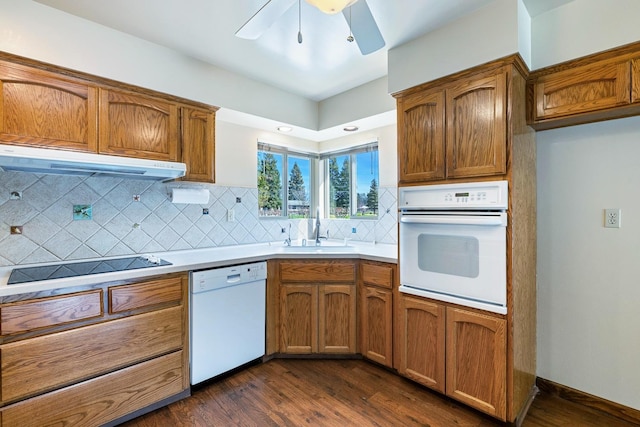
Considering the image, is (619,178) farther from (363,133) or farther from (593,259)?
(363,133)

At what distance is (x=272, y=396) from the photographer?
6.51ft

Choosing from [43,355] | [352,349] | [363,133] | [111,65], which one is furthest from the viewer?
[363,133]

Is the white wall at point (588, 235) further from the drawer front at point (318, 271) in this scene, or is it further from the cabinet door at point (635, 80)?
the drawer front at point (318, 271)

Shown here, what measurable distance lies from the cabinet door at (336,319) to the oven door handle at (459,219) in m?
0.77

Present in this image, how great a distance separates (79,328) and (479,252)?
223 centimetres

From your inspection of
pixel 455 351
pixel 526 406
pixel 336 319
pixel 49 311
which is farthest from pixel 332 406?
pixel 49 311

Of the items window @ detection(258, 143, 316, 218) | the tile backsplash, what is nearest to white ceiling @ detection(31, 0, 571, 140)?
window @ detection(258, 143, 316, 218)

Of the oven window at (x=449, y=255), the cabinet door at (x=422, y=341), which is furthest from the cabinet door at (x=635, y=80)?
the cabinet door at (x=422, y=341)

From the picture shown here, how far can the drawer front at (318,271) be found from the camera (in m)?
2.43

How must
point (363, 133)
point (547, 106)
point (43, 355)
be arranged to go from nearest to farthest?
point (43, 355), point (547, 106), point (363, 133)

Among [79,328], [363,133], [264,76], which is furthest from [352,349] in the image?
[264,76]

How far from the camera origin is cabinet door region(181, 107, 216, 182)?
7.42ft

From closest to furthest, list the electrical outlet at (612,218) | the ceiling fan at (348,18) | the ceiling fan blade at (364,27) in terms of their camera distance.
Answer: the ceiling fan at (348,18) < the ceiling fan blade at (364,27) < the electrical outlet at (612,218)

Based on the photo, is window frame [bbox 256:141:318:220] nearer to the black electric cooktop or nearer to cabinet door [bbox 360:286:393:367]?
the black electric cooktop
